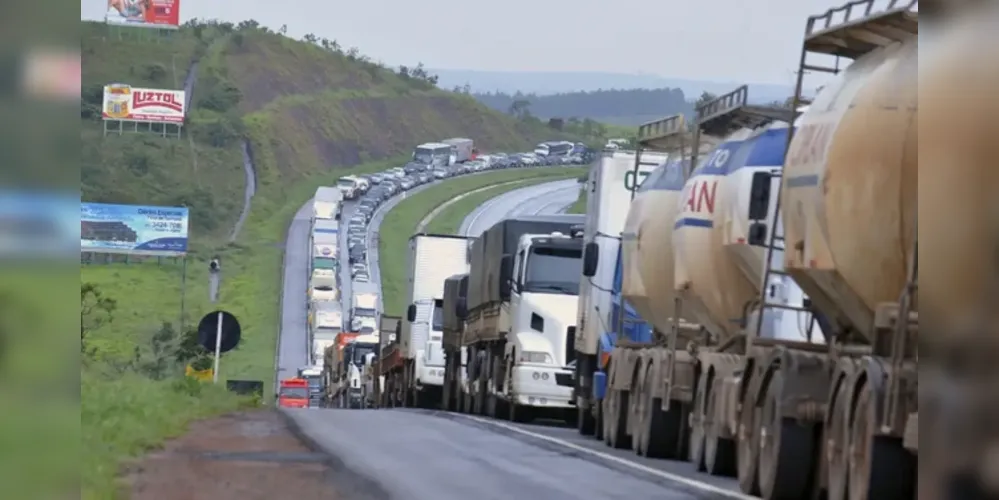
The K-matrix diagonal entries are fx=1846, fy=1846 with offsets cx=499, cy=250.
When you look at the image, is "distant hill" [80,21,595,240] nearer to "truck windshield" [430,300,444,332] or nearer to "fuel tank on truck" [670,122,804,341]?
"fuel tank on truck" [670,122,804,341]

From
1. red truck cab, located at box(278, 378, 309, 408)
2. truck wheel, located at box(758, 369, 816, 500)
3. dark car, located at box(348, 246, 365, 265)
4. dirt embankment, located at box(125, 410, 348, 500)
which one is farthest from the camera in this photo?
dark car, located at box(348, 246, 365, 265)

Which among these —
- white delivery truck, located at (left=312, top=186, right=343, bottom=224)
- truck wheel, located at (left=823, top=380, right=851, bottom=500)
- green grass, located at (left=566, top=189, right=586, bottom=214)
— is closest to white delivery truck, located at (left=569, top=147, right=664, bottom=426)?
green grass, located at (left=566, top=189, right=586, bottom=214)

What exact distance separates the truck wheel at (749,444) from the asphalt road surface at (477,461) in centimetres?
22

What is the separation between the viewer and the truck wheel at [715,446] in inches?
683

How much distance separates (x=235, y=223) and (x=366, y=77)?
5.00 meters

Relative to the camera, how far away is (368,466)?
16516mm

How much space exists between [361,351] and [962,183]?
175ft

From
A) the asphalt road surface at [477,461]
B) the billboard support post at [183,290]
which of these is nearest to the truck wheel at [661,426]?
the asphalt road surface at [477,461]

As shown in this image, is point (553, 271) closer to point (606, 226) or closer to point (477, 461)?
point (606, 226)

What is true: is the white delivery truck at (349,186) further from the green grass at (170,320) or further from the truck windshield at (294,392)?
the truck windshield at (294,392)

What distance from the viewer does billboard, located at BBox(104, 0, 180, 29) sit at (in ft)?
22.8

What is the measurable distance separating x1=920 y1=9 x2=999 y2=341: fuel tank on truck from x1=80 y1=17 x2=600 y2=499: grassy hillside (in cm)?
225

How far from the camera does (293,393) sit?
57.0 metres

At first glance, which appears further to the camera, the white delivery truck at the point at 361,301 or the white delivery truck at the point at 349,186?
the white delivery truck at the point at 361,301
